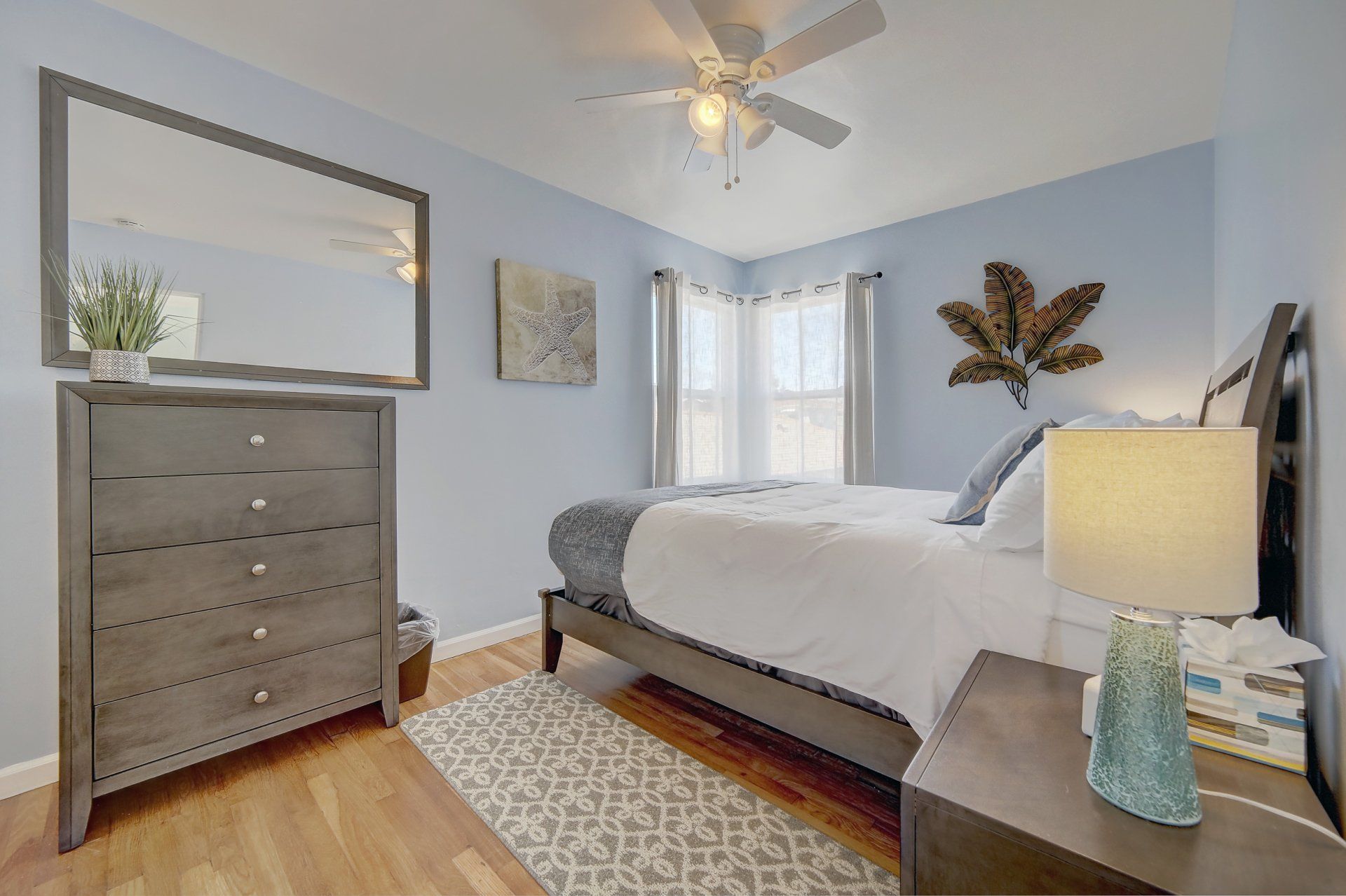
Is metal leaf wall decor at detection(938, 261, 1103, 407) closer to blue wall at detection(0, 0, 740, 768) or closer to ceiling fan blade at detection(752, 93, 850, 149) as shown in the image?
ceiling fan blade at detection(752, 93, 850, 149)

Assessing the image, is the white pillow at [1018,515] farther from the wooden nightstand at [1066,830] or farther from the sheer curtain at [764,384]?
the sheer curtain at [764,384]

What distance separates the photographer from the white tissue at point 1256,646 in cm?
85

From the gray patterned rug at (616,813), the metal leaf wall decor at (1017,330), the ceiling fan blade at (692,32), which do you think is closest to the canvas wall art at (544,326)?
the ceiling fan blade at (692,32)

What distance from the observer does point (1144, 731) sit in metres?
0.75

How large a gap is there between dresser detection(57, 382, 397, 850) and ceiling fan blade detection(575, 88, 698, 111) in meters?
1.34

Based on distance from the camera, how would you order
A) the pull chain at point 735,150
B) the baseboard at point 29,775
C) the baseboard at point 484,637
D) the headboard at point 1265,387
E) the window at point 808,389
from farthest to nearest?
the window at point 808,389 < the baseboard at point 484,637 < the pull chain at point 735,150 < the baseboard at point 29,775 < the headboard at point 1265,387

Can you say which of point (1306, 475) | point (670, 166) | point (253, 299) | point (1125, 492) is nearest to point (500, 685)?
point (253, 299)

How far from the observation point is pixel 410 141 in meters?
2.58

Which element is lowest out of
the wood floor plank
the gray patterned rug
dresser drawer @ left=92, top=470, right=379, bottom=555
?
the wood floor plank

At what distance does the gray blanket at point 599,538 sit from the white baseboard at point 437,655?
25.1 inches

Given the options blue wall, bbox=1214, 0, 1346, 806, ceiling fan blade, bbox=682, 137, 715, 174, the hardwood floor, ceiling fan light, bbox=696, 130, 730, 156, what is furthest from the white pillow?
ceiling fan blade, bbox=682, 137, 715, 174

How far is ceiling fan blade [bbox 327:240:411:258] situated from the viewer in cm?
238

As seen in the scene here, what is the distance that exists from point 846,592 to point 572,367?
224cm

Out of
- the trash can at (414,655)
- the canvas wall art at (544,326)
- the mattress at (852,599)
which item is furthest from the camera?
the canvas wall art at (544,326)
